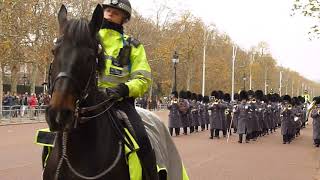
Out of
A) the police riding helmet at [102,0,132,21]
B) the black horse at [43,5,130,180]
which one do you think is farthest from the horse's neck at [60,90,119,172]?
the police riding helmet at [102,0,132,21]

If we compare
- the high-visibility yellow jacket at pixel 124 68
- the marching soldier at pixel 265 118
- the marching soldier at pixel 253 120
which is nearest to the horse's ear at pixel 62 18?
the high-visibility yellow jacket at pixel 124 68

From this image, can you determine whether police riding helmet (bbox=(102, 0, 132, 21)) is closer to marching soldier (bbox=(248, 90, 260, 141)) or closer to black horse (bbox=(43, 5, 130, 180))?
black horse (bbox=(43, 5, 130, 180))

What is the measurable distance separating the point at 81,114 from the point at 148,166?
→ 2.88 ft

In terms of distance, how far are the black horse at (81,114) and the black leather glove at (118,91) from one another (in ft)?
0.17

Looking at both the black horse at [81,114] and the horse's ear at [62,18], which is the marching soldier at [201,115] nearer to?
the black horse at [81,114]

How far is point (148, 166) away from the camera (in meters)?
4.44

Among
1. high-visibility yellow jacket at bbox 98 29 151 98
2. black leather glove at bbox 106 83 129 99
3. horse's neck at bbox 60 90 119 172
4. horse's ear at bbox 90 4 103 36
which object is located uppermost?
horse's ear at bbox 90 4 103 36

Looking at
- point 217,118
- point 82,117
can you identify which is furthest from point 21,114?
point 82,117

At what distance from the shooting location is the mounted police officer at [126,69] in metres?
4.40

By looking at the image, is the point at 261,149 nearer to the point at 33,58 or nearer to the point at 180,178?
the point at 180,178

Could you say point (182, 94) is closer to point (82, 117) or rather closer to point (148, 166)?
point (148, 166)

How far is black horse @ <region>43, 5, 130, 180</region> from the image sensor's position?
3.43m

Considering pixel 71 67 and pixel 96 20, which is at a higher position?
pixel 96 20

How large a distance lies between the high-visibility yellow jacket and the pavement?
606 cm
